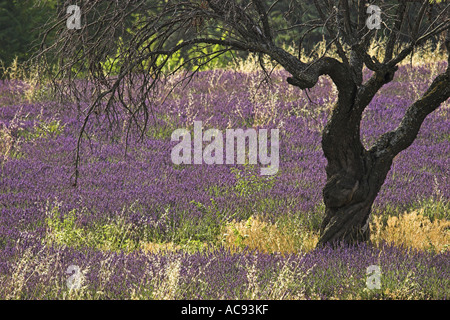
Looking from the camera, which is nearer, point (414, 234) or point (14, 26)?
point (414, 234)

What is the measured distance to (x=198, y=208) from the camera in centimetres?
776

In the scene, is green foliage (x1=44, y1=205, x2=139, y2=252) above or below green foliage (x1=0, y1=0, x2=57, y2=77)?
below

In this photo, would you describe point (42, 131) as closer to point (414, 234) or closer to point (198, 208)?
point (198, 208)

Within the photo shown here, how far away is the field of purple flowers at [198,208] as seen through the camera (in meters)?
4.79

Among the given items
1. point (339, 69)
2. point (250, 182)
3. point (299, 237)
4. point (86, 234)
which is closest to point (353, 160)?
point (339, 69)

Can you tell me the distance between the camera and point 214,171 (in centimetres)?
924

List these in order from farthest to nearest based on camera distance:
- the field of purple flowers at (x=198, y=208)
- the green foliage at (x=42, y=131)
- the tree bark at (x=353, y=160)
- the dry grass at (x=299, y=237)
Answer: the green foliage at (x=42, y=131)
the dry grass at (x=299, y=237)
the tree bark at (x=353, y=160)
the field of purple flowers at (x=198, y=208)

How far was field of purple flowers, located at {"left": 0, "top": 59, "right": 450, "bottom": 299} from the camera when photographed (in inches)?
189

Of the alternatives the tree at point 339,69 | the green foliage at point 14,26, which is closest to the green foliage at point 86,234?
the tree at point 339,69

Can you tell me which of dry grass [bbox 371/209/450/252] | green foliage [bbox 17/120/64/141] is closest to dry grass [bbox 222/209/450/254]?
dry grass [bbox 371/209/450/252]

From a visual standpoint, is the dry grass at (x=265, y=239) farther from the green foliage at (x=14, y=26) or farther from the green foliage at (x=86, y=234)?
the green foliage at (x=14, y=26)

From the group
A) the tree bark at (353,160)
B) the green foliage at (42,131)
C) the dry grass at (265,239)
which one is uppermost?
the green foliage at (42,131)

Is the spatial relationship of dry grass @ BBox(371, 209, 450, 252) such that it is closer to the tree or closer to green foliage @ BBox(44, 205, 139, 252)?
the tree
